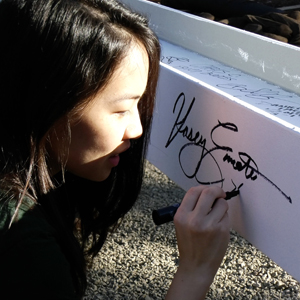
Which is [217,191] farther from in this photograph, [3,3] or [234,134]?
[3,3]

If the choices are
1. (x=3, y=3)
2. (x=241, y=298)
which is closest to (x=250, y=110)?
(x=3, y=3)

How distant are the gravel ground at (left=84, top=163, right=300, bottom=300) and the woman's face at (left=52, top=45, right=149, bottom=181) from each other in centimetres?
87

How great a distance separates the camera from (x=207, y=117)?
1058 mm

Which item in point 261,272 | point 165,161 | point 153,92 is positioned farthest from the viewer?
point 261,272

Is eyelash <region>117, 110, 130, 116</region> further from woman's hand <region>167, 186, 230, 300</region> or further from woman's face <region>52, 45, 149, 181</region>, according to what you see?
woman's hand <region>167, 186, 230, 300</region>

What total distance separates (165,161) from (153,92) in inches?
8.7

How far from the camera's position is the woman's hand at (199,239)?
36.4 inches

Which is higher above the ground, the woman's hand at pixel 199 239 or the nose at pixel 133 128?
the nose at pixel 133 128
